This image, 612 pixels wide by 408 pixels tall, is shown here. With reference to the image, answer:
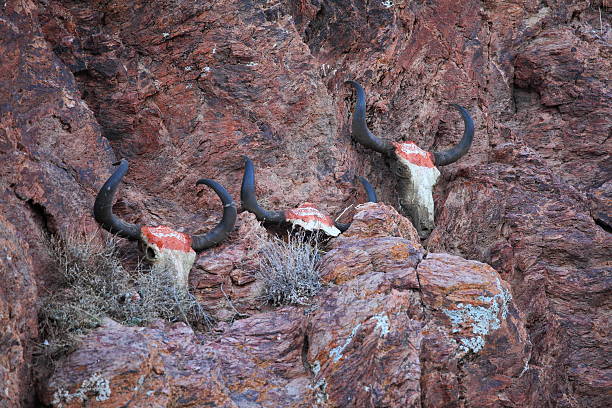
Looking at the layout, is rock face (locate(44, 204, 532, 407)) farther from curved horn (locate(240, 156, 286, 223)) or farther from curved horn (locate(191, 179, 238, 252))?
curved horn (locate(240, 156, 286, 223))

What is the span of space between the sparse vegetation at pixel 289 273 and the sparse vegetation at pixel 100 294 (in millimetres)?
617

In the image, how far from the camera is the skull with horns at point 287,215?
28.5 ft

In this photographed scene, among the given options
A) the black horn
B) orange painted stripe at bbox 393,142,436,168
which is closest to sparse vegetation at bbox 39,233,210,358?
the black horn

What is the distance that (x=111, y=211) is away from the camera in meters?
7.76

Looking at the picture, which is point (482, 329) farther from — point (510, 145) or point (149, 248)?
point (510, 145)

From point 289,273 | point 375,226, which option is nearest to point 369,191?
point 375,226

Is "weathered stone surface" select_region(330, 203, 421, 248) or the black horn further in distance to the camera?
the black horn

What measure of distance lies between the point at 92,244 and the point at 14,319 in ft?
5.14

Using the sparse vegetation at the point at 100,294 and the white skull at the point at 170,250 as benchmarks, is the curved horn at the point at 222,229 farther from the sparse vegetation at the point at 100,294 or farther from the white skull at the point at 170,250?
the sparse vegetation at the point at 100,294

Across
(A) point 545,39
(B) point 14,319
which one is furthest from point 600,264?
(B) point 14,319

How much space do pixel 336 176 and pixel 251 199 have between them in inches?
65.7

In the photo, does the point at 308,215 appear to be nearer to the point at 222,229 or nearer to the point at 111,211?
the point at 222,229

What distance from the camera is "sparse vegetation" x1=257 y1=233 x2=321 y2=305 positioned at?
727cm

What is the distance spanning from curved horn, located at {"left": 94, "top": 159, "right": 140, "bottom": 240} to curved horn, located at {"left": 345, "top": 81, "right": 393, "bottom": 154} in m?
3.22
